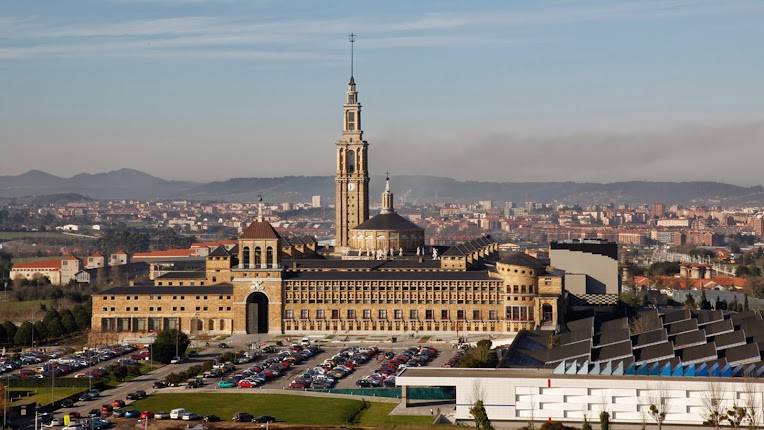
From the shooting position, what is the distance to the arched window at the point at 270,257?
9250cm

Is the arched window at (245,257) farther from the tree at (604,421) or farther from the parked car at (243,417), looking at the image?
the tree at (604,421)

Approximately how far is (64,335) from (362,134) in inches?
1321

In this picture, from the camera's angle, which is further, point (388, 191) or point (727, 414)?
point (388, 191)

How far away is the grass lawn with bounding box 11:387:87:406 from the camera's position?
64113 millimetres

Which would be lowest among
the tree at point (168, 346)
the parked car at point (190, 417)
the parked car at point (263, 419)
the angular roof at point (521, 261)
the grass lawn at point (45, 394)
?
the parked car at point (263, 419)

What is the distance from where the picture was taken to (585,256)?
10112 centimetres

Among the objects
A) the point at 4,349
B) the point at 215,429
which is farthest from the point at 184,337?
the point at 215,429

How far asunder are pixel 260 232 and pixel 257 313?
5.30m

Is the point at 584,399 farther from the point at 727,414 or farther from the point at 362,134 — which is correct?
the point at 362,134

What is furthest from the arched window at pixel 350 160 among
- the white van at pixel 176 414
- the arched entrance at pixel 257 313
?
the white van at pixel 176 414

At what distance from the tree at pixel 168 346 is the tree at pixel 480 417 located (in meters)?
26.1

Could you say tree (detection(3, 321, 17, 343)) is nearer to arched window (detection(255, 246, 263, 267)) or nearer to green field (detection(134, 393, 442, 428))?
arched window (detection(255, 246, 263, 267))

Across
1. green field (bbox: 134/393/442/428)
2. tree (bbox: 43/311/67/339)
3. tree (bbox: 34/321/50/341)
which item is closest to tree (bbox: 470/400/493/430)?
green field (bbox: 134/393/442/428)

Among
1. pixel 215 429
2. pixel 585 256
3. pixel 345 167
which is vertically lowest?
pixel 215 429
